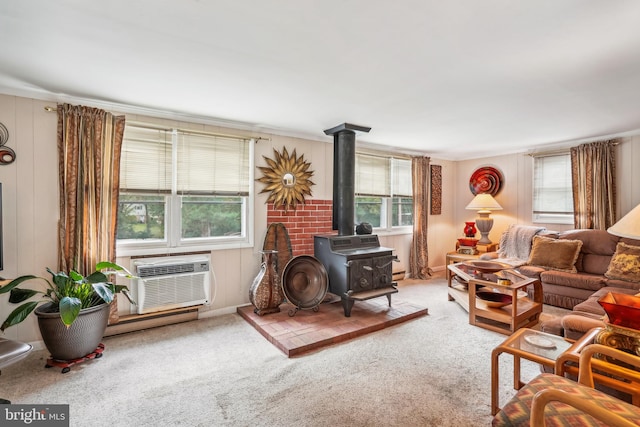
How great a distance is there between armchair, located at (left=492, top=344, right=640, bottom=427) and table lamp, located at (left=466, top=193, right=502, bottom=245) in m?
3.85

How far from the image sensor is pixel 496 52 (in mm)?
1995

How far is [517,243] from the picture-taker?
475 cm

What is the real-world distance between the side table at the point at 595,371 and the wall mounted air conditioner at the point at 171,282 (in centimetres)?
317

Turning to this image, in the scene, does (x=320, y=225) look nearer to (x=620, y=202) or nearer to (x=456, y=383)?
(x=456, y=383)

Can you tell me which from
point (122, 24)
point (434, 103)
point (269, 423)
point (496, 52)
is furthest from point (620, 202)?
point (122, 24)

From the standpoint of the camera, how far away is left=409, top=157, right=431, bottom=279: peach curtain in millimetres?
5477

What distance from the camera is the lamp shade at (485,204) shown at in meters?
5.18

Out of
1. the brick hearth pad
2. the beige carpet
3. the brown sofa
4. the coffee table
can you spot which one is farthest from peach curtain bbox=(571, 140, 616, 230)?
the brick hearth pad

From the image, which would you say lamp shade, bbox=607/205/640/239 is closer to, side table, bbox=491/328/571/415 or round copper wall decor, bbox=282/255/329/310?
side table, bbox=491/328/571/415

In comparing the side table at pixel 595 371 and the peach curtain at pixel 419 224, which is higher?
the peach curtain at pixel 419 224

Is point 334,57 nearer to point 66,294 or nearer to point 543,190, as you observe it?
point 66,294

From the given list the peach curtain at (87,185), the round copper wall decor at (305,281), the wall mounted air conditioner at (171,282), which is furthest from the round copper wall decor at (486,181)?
the peach curtain at (87,185)

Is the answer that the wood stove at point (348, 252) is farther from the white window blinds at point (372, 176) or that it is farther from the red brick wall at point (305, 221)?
the white window blinds at point (372, 176)

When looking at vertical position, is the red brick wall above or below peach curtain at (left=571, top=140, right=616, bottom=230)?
below
